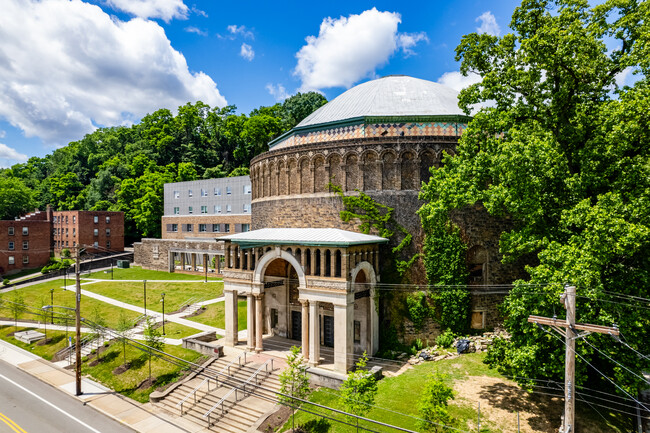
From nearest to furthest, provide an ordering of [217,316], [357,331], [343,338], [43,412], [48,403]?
[43,412] < [343,338] < [48,403] < [357,331] < [217,316]

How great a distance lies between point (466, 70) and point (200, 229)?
4592 centimetres

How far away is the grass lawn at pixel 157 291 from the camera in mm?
40719

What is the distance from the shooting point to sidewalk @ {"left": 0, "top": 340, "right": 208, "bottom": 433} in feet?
67.7

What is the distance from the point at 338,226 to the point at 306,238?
399cm

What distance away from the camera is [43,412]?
73.1 ft

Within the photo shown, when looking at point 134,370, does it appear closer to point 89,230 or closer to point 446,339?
point 446,339

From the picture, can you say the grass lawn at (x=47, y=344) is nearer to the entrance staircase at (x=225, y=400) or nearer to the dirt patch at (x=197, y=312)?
the dirt patch at (x=197, y=312)

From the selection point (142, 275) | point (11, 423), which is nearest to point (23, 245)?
point (142, 275)

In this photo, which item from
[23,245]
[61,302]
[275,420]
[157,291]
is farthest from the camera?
[23,245]

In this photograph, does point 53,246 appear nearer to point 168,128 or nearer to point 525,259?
point 168,128

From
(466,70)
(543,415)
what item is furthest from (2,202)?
(543,415)

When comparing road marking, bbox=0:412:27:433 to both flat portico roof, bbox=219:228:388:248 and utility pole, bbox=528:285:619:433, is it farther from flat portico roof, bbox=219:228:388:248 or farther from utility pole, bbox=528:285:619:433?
utility pole, bbox=528:285:619:433

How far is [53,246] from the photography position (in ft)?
227

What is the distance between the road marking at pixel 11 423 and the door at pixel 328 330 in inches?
715
